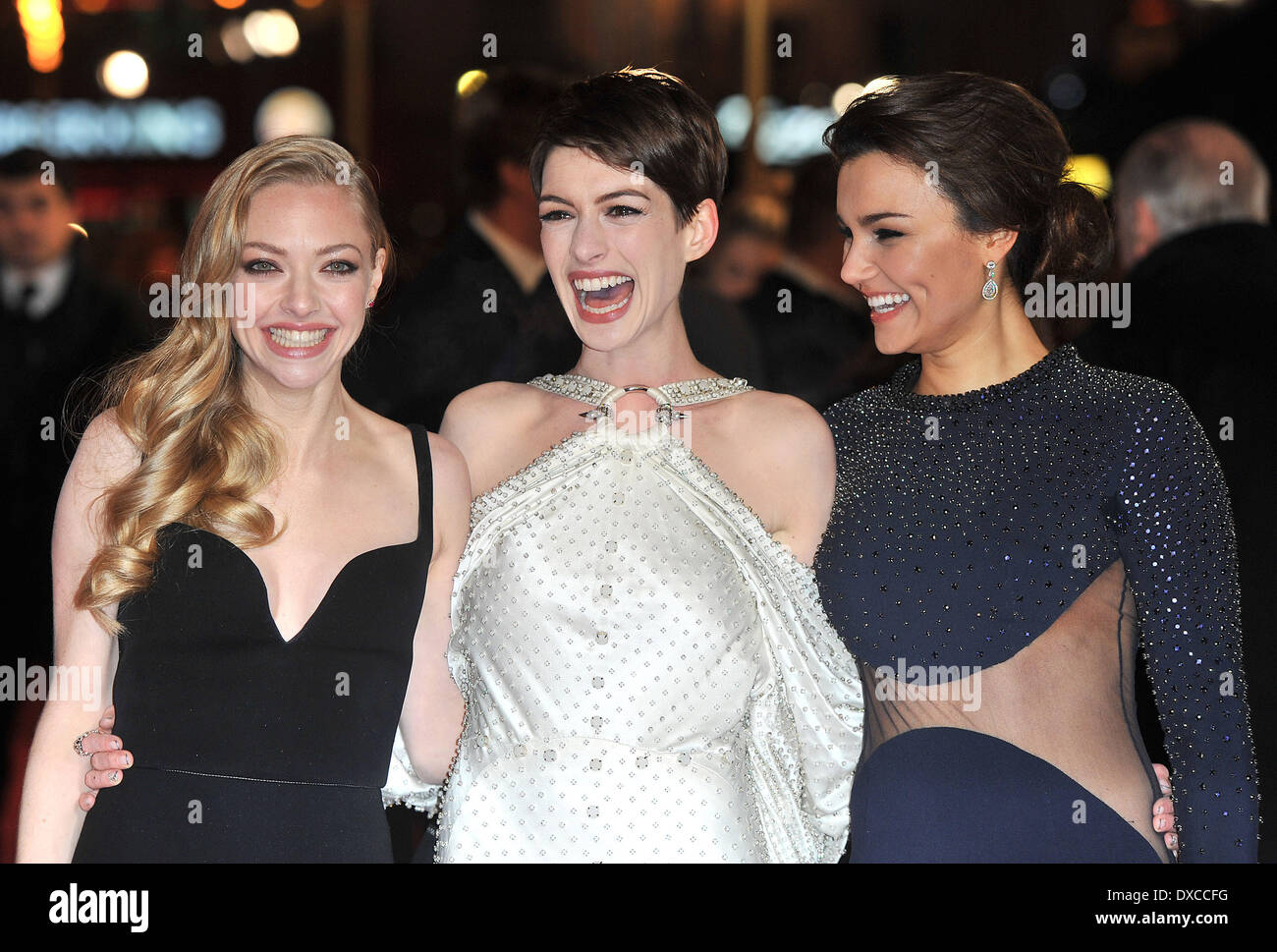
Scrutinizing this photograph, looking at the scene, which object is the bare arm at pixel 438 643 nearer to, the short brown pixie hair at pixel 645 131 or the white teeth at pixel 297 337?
the white teeth at pixel 297 337

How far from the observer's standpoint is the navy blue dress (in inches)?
88.0

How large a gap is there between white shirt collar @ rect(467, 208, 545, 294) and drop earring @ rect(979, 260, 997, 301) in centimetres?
121

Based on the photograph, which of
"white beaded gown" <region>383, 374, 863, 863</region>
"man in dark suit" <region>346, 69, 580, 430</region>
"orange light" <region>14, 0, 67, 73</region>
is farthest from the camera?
"orange light" <region>14, 0, 67, 73</region>

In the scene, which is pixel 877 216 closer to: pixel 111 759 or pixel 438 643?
pixel 438 643

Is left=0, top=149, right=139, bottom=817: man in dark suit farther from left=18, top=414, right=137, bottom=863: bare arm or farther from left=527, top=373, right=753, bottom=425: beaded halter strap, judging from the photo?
left=527, top=373, right=753, bottom=425: beaded halter strap

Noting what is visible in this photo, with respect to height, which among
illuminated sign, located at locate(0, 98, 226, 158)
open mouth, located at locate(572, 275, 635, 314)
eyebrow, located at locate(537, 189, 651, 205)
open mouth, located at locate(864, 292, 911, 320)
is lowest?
open mouth, located at locate(864, 292, 911, 320)

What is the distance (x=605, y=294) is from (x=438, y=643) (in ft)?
2.38

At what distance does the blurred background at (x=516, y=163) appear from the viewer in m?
3.12

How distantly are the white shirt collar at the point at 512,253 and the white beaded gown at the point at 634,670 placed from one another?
0.74 meters

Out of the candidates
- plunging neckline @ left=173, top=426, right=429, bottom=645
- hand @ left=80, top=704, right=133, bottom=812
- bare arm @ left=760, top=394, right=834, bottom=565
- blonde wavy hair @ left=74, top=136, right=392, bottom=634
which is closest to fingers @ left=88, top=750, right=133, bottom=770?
hand @ left=80, top=704, right=133, bottom=812

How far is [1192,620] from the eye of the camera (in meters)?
2.23

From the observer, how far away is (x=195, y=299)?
234cm

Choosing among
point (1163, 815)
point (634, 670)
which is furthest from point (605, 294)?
point (1163, 815)
